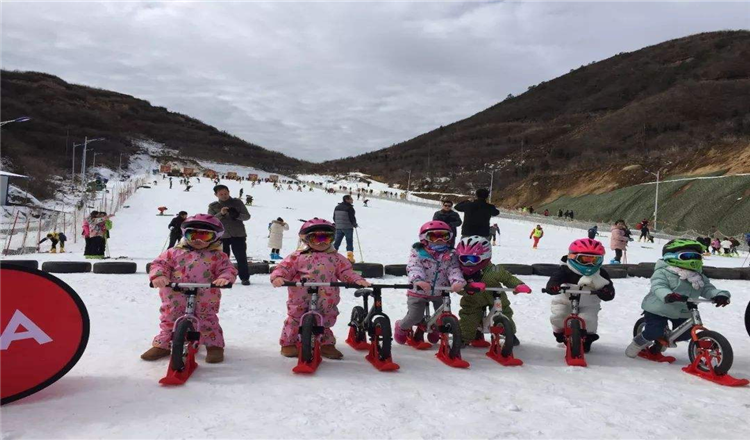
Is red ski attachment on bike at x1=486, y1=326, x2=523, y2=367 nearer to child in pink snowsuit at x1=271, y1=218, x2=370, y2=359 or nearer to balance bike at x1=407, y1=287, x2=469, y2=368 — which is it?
balance bike at x1=407, y1=287, x2=469, y2=368

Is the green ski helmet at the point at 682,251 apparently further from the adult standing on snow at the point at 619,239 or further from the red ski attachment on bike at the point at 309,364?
the adult standing on snow at the point at 619,239

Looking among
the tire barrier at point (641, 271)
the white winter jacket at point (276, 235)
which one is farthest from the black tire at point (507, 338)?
the white winter jacket at point (276, 235)

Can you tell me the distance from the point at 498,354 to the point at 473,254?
1210 millimetres

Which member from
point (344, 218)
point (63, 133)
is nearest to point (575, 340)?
point (344, 218)

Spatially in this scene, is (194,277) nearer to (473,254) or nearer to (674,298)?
(473,254)

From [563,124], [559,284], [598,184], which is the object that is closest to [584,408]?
[559,284]

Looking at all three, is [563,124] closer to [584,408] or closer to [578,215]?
[578,215]

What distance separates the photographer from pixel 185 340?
487 centimetres

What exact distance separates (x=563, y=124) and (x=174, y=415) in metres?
163

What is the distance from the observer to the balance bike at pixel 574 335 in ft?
19.7

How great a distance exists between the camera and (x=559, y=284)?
21.0ft

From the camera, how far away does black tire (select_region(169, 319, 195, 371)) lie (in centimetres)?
475

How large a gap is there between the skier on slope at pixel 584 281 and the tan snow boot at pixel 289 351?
3060 millimetres

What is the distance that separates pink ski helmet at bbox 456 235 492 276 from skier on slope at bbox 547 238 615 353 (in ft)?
2.73
